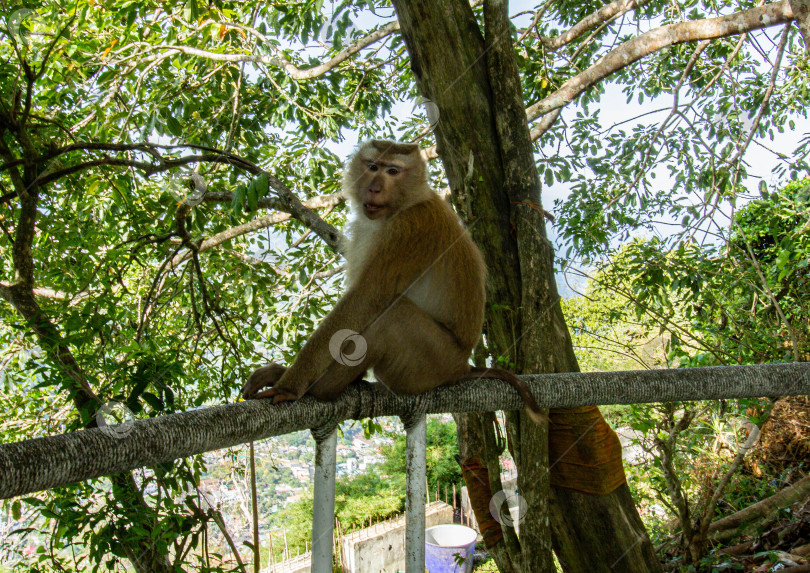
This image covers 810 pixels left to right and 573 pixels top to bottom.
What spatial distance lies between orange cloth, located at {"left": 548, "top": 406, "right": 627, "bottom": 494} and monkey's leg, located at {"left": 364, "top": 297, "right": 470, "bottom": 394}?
67 cm

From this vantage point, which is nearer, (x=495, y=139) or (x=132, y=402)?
(x=132, y=402)

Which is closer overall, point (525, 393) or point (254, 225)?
point (525, 393)

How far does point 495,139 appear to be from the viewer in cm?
311

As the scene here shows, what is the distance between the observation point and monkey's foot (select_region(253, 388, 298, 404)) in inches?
87.0

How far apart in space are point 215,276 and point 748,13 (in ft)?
15.2

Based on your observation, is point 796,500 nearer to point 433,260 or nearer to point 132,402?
point 433,260

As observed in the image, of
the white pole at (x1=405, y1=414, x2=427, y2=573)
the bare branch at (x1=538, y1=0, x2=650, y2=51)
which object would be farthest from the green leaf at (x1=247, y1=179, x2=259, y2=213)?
the bare branch at (x1=538, y1=0, x2=650, y2=51)

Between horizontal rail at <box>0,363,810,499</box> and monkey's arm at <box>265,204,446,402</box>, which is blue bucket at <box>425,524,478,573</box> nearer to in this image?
horizontal rail at <box>0,363,810,499</box>

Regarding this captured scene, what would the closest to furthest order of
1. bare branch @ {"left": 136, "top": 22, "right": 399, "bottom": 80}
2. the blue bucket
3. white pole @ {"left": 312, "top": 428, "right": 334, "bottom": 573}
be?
white pole @ {"left": 312, "top": 428, "right": 334, "bottom": 573} < bare branch @ {"left": 136, "top": 22, "right": 399, "bottom": 80} < the blue bucket

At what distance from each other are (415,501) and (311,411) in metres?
0.56

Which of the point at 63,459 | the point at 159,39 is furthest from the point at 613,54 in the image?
the point at 63,459

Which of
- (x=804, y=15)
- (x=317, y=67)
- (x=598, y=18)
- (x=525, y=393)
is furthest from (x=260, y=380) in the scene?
(x=598, y=18)

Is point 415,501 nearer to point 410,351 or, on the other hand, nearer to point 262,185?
point 410,351

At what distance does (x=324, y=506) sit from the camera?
198 centimetres
